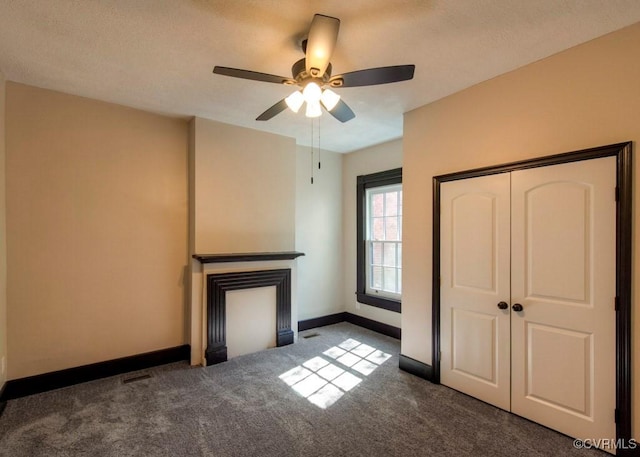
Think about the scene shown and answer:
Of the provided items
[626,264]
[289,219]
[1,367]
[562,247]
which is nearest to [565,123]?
[562,247]

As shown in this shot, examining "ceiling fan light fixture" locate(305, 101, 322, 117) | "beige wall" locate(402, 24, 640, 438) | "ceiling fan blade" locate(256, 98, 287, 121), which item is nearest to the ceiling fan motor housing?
"ceiling fan light fixture" locate(305, 101, 322, 117)

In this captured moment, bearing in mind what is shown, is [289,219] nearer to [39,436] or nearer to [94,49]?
[94,49]

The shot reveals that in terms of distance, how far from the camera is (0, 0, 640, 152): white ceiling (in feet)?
6.07

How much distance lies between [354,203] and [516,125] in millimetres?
2720

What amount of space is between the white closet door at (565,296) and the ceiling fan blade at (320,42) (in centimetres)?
177

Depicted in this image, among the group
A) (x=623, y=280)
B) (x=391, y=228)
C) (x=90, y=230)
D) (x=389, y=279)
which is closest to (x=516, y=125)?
(x=623, y=280)

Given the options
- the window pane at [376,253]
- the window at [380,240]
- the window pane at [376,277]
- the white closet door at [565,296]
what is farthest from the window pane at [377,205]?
the white closet door at [565,296]

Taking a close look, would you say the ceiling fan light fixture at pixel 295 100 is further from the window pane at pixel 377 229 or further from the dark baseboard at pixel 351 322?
the dark baseboard at pixel 351 322

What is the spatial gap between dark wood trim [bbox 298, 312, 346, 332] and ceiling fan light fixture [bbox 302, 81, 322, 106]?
11.2 feet

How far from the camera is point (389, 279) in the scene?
4.59 metres

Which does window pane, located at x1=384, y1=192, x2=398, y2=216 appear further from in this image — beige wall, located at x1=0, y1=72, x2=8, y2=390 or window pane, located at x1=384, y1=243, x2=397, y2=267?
beige wall, located at x1=0, y1=72, x2=8, y2=390

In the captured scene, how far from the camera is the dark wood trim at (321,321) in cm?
468

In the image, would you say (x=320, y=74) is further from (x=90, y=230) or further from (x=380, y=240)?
(x=380, y=240)

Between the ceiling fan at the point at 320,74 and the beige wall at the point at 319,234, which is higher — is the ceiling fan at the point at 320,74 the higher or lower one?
the higher one
